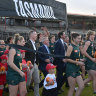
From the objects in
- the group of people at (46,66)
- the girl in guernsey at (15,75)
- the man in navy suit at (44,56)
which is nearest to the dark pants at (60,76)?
the group of people at (46,66)

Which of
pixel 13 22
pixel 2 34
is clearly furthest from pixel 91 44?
pixel 13 22

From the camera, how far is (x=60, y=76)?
212 inches

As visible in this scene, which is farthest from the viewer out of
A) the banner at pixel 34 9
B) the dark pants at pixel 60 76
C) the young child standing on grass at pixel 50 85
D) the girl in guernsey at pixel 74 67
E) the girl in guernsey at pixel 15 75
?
the dark pants at pixel 60 76

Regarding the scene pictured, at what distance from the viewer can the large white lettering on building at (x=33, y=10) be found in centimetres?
555

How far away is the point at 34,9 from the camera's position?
5.95 m

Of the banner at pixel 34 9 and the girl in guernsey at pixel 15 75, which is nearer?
the girl in guernsey at pixel 15 75

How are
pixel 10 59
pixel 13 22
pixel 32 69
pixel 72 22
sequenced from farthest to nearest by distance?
pixel 72 22, pixel 13 22, pixel 32 69, pixel 10 59

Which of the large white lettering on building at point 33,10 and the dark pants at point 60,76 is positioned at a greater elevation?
the large white lettering on building at point 33,10

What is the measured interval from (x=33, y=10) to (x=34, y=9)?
0.16ft

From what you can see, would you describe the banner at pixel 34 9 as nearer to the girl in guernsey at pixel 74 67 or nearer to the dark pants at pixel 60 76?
the dark pants at pixel 60 76

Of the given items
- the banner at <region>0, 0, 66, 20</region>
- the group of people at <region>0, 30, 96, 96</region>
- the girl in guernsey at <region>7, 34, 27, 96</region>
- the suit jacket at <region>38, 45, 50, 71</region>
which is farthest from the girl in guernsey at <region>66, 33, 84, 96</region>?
the banner at <region>0, 0, 66, 20</region>

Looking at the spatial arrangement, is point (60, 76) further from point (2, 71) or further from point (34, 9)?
point (34, 9)

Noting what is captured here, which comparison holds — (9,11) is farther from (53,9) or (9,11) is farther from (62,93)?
(62,93)

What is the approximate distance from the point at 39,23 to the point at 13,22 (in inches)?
175
